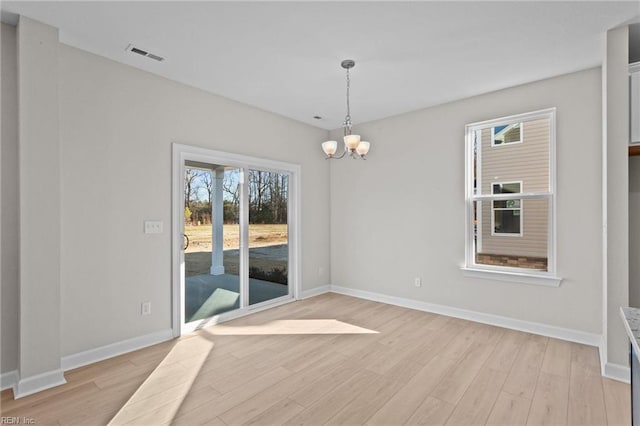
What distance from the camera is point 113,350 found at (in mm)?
2986

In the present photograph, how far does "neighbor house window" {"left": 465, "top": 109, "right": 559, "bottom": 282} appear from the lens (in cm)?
353

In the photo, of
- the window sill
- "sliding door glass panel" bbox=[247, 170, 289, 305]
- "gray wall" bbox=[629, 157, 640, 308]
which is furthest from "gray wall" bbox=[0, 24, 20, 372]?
"gray wall" bbox=[629, 157, 640, 308]

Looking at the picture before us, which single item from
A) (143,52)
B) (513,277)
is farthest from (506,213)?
(143,52)

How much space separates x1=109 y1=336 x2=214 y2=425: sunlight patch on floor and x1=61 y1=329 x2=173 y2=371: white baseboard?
0.25 meters

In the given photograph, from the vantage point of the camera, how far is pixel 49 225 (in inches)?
96.9

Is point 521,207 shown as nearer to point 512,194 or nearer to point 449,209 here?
point 512,194

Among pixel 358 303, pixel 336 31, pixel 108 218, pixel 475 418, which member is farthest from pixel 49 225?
pixel 358 303

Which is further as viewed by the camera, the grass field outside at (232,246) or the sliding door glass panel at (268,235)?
the sliding door glass panel at (268,235)

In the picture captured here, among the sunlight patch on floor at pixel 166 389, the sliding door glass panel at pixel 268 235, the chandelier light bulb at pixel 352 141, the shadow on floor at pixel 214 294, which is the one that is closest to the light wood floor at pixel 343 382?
the sunlight patch on floor at pixel 166 389

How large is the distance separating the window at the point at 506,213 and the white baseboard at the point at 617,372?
1.51m

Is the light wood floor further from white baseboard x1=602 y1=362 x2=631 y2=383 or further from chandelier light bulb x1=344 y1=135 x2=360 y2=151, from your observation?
chandelier light bulb x1=344 y1=135 x2=360 y2=151

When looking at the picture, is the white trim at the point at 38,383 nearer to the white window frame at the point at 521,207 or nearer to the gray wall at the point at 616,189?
the white window frame at the point at 521,207

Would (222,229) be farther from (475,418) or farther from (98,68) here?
(475,418)

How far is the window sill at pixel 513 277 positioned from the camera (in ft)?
11.2
